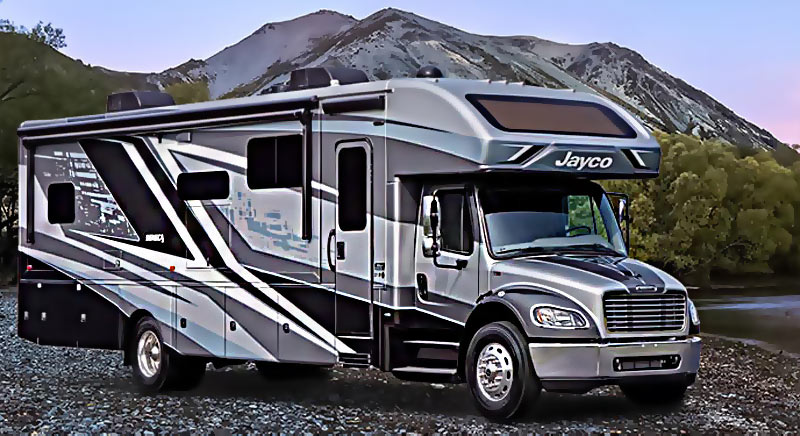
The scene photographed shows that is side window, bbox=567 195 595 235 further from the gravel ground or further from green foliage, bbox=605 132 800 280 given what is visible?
green foliage, bbox=605 132 800 280

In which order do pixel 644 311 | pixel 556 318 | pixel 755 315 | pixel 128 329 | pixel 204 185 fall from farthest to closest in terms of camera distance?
1. pixel 755 315
2. pixel 128 329
3. pixel 204 185
4. pixel 644 311
5. pixel 556 318

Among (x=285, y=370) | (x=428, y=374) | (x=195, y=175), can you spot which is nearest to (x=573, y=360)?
(x=428, y=374)

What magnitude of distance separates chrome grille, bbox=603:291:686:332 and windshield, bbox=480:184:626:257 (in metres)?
A: 1.03

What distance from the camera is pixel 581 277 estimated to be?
1313 centimetres

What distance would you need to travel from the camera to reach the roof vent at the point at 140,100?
18359mm

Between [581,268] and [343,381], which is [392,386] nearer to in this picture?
[343,381]

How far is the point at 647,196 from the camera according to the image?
86625 mm

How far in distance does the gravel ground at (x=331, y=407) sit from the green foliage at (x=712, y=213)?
64.5 metres

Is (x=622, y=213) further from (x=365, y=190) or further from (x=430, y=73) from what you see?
(x=365, y=190)

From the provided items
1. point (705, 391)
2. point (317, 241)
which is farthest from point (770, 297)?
point (317, 241)

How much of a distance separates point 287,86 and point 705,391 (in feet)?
22.4

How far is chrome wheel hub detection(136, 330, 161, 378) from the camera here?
1728 centimetres

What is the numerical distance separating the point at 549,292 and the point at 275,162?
4.10 m

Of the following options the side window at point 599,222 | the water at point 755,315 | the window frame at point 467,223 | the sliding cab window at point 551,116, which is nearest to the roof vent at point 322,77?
the sliding cab window at point 551,116
